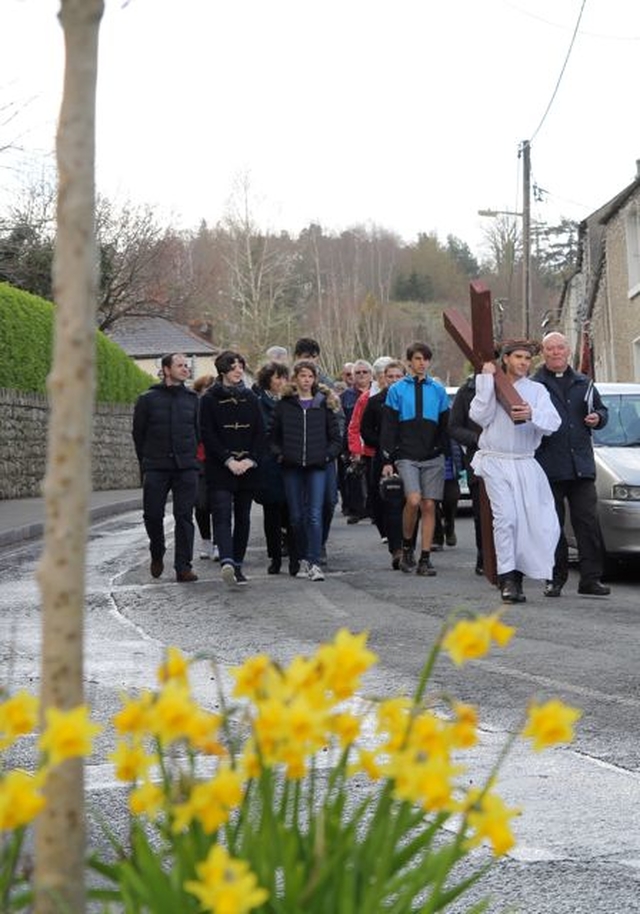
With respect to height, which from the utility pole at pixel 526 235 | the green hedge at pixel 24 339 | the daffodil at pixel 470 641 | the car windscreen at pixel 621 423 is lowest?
the daffodil at pixel 470 641

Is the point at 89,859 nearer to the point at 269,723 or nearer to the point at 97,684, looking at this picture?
the point at 269,723

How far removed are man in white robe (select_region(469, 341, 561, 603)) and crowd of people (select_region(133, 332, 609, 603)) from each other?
0.01m

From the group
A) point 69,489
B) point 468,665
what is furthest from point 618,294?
point 69,489

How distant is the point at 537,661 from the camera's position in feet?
27.8

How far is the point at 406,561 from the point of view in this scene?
547 inches

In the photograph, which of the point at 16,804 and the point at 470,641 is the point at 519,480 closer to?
the point at 470,641

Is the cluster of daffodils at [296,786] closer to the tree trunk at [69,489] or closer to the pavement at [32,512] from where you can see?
the tree trunk at [69,489]

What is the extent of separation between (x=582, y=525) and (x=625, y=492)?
0.69m

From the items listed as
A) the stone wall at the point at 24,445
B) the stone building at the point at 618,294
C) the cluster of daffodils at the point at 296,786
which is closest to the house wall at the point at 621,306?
the stone building at the point at 618,294

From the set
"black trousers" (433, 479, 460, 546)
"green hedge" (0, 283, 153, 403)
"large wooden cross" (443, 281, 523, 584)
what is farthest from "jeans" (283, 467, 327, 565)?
"green hedge" (0, 283, 153, 403)

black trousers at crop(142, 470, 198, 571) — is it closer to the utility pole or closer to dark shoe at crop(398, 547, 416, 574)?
dark shoe at crop(398, 547, 416, 574)

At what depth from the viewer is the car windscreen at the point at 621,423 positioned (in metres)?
13.7

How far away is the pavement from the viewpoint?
19.0 metres

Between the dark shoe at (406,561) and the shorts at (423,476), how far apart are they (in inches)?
19.3
